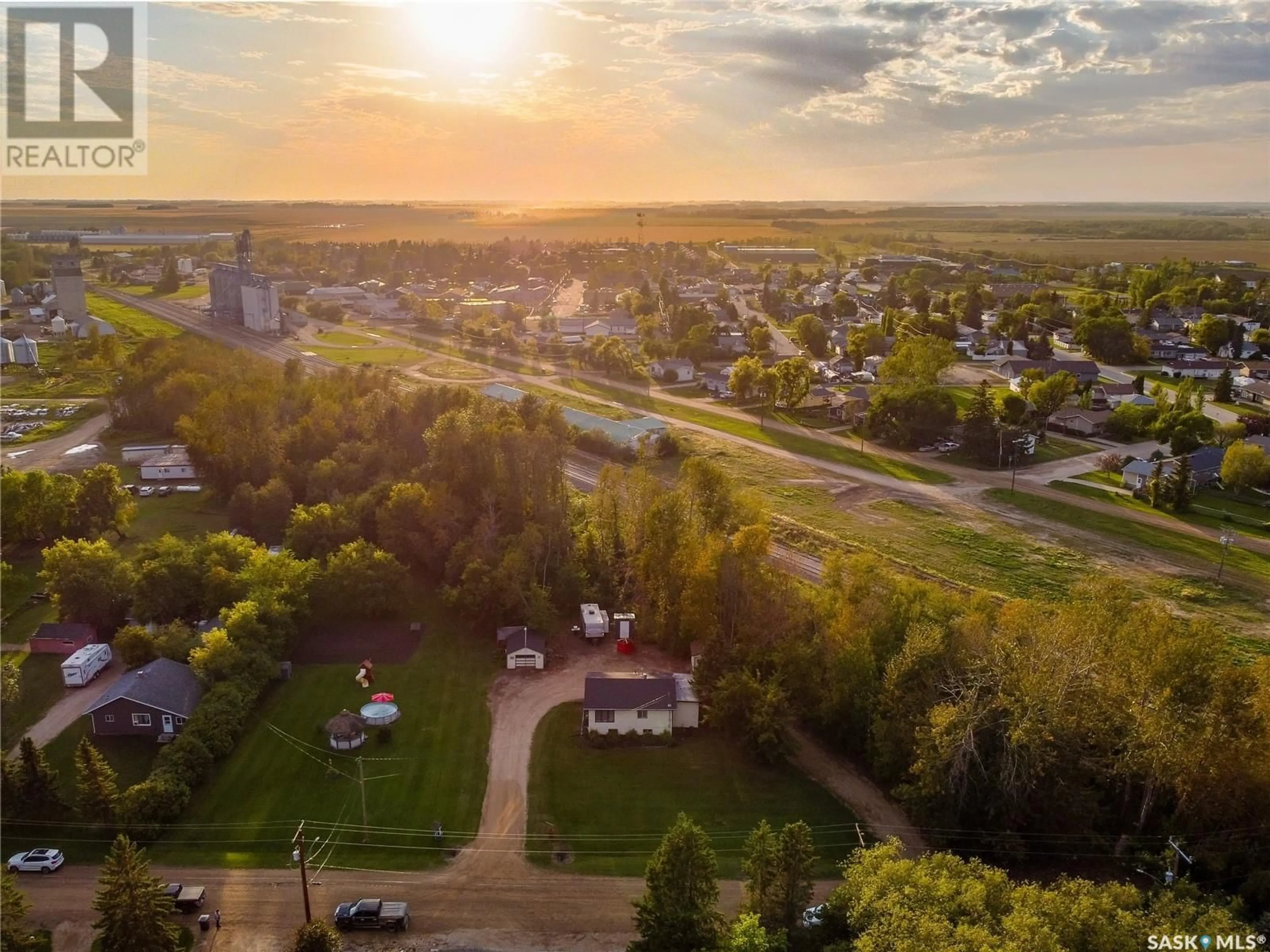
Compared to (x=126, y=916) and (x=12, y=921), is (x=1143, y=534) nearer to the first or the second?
(x=126, y=916)

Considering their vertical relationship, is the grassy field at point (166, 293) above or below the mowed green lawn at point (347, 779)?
above

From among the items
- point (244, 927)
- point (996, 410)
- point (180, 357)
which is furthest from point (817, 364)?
point (244, 927)

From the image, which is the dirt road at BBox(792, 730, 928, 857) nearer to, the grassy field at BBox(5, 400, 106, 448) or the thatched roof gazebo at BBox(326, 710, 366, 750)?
the thatched roof gazebo at BBox(326, 710, 366, 750)

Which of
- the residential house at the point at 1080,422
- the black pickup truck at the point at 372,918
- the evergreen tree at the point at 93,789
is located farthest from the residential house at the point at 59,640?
the residential house at the point at 1080,422

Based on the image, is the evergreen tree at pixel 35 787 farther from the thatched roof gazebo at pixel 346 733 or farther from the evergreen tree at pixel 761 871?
the evergreen tree at pixel 761 871

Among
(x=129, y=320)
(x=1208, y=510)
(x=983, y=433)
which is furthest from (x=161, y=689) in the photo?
(x=129, y=320)

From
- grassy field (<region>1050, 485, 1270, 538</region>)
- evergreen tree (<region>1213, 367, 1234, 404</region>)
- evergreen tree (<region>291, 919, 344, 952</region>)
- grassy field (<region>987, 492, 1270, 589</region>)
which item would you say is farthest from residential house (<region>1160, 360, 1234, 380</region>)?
evergreen tree (<region>291, 919, 344, 952</region>)
